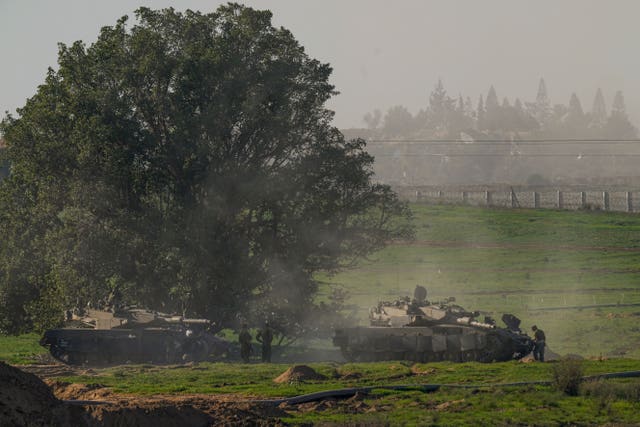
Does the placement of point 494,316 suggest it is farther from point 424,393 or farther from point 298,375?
point 424,393

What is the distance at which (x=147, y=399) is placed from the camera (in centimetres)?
2414

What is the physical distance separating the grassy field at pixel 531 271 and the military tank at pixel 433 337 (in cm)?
527

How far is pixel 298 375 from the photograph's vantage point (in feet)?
89.7

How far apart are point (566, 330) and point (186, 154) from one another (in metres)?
16.3

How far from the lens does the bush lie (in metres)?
24.2

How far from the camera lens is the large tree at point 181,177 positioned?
39.1 meters

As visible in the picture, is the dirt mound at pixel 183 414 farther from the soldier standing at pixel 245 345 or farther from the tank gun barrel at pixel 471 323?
the tank gun barrel at pixel 471 323

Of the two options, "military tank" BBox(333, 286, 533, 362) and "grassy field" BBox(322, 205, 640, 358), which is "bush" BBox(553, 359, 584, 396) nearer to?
"military tank" BBox(333, 286, 533, 362)

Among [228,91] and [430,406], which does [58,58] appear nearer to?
[228,91]

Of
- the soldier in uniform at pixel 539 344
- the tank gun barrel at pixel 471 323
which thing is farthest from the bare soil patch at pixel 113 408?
the soldier in uniform at pixel 539 344

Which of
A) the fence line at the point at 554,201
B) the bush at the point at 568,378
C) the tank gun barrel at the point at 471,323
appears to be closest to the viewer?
the bush at the point at 568,378

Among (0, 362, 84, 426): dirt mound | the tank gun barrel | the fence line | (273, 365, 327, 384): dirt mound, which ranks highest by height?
the fence line

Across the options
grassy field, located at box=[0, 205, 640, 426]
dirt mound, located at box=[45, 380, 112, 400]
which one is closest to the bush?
grassy field, located at box=[0, 205, 640, 426]

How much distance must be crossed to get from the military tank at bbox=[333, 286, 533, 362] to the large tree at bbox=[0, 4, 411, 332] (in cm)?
524
